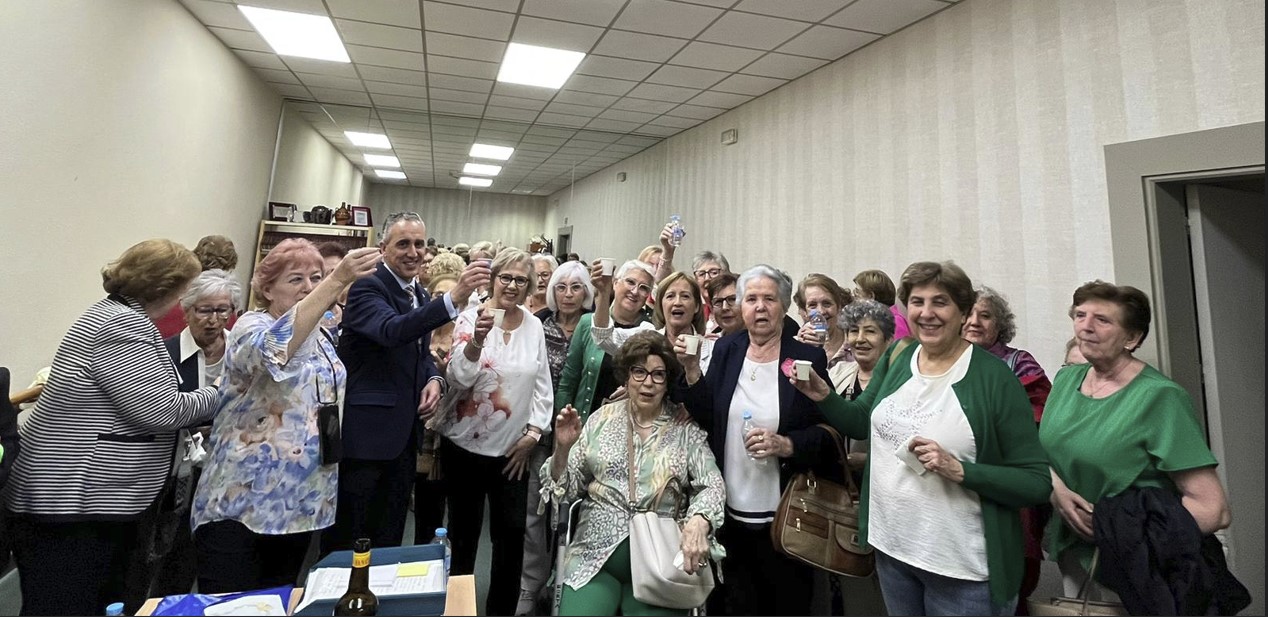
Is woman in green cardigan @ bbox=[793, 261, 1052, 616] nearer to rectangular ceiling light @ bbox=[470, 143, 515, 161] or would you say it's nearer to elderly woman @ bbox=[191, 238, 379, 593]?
elderly woman @ bbox=[191, 238, 379, 593]

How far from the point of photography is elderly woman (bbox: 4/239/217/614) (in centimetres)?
155

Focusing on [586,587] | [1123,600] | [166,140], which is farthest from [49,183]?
[1123,600]

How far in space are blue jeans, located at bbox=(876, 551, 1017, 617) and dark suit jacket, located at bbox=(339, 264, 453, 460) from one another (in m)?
1.57

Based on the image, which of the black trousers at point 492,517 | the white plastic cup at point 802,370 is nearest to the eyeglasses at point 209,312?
the black trousers at point 492,517

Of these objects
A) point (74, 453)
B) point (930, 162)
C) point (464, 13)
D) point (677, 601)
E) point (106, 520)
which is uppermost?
point (464, 13)

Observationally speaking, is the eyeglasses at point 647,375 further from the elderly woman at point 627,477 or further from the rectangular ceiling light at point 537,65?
the rectangular ceiling light at point 537,65

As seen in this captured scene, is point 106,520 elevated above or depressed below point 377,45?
below

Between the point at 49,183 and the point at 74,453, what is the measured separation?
7.16ft

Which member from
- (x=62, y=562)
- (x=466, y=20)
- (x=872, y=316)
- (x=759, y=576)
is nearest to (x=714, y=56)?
(x=466, y=20)

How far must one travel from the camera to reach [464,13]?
12.1 ft

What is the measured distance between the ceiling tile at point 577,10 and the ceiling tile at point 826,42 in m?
1.36

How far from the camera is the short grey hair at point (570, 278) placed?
2656 millimetres

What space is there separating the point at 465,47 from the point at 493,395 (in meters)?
3.17

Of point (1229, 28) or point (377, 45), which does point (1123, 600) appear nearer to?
point (1229, 28)
